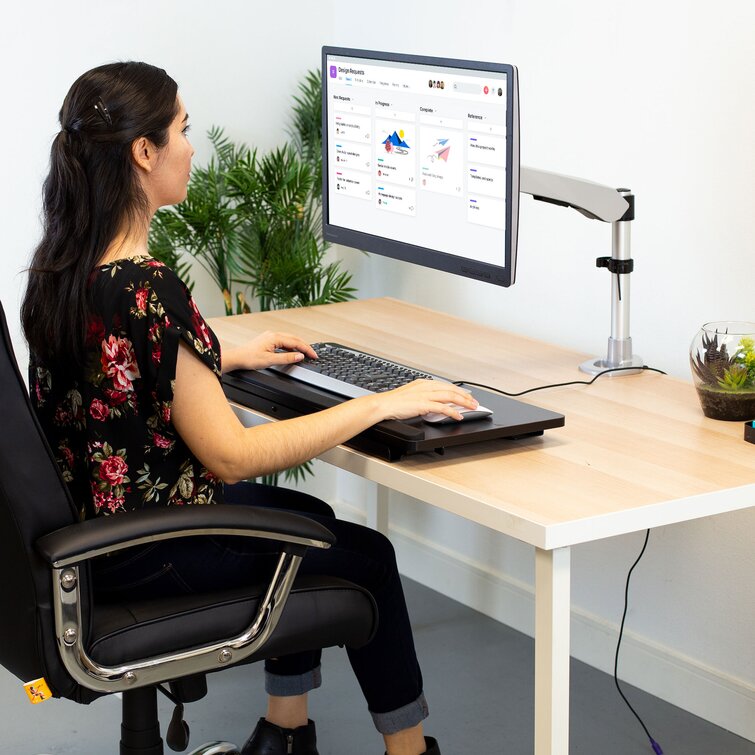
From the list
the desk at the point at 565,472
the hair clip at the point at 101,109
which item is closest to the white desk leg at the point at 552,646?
the desk at the point at 565,472

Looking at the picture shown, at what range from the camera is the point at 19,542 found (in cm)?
150

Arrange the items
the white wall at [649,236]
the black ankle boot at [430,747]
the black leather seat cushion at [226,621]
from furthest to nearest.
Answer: the white wall at [649,236]
the black ankle boot at [430,747]
the black leather seat cushion at [226,621]

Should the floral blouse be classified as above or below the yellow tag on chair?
above

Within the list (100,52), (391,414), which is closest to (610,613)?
(391,414)

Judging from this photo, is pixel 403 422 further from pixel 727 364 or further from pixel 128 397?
pixel 727 364

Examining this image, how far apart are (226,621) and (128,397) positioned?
32 cm

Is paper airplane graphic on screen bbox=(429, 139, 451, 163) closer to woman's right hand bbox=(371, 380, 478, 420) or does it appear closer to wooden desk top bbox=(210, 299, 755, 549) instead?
wooden desk top bbox=(210, 299, 755, 549)

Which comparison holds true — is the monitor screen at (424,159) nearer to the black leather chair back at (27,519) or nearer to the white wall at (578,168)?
the white wall at (578,168)

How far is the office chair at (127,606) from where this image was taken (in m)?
1.48

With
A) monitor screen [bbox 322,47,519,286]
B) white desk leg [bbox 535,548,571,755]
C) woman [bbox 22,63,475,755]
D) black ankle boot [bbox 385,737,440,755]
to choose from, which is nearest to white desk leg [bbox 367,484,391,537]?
monitor screen [bbox 322,47,519,286]

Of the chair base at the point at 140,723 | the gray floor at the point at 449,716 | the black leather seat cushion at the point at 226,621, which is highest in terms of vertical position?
the black leather seat cushion at the point at 226,621

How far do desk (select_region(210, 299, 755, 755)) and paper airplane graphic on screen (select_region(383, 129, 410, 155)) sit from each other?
38cm

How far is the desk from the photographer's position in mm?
1520

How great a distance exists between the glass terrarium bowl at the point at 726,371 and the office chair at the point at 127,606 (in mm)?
618
